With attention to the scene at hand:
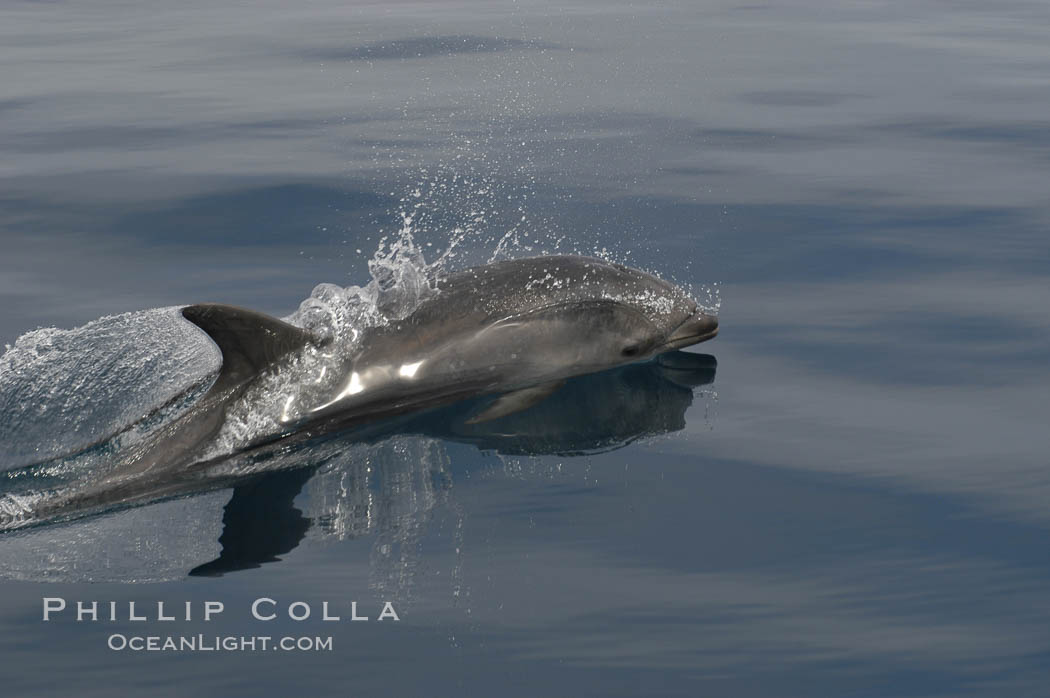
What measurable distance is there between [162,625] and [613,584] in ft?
6.92

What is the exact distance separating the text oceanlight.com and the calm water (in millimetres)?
56

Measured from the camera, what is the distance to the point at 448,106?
1719 cm

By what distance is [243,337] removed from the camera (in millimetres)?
7910

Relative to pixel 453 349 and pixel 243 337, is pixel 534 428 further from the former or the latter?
pixel 243 337

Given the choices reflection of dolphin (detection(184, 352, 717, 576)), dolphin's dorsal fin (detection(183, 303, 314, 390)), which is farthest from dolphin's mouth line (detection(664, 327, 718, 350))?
dolphin's dorsal fin (detection(183, 303, 314, 390))

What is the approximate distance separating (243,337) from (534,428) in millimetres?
1847

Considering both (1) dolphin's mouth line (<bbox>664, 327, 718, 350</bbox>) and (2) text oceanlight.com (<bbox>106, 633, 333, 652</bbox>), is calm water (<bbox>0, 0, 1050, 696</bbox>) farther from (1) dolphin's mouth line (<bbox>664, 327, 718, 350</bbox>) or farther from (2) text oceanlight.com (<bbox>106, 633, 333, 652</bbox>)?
(1) dolphin's mouth line (<bbox>664, 327, 718, 350</bbox>)

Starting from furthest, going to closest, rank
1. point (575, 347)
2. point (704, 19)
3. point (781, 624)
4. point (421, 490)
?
point (704, 19) → point (575, 347) → point (421, 490) → point (781, 624)

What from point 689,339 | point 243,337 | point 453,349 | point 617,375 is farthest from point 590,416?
point 243,337

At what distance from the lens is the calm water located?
5941 millimetres


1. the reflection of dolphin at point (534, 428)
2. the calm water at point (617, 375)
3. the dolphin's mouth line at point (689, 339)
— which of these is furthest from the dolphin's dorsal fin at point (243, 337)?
the dolphin's mouth line at point (689, 339)

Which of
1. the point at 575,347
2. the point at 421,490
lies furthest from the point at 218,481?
the point at 575,347

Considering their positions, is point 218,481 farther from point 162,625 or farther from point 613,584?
point 613,584

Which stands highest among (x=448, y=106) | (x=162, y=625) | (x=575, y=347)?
(x=448, y=106)
